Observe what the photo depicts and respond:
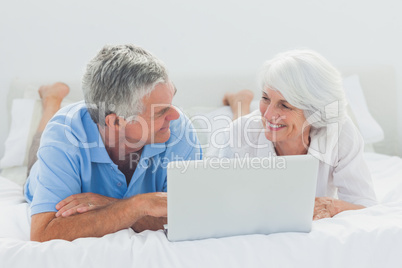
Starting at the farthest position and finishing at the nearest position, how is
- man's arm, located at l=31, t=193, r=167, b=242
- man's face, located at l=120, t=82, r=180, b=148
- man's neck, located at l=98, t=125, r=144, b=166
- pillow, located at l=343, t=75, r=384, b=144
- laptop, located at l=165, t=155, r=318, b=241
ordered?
pillow, located at l=343, t=75, r=384, b=144, man's neck, located at l=98, t=125, r=144, b=166, man's face, located at l=120, t=82, r=180, b=148, man's arm, located at l=31, t=193, r=167, b=242, laptop, located at l=165, t=155, r=318, b=241

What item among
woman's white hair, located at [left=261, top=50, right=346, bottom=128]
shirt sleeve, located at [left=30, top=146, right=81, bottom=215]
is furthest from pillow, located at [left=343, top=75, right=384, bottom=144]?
shirt sleeve, located at [left=30, top=146, right=81, bottom=215]

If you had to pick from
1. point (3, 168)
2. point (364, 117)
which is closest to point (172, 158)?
point (3, 168)

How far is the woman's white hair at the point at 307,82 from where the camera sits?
1.56m

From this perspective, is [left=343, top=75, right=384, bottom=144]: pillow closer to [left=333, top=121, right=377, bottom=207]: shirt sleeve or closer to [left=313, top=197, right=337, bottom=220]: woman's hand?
[left=333, top=121, right=377, bottom=207]: shirt sleeve

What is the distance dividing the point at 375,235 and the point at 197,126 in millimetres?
1196

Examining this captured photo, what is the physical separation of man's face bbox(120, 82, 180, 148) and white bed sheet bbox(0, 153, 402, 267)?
1.05 feet

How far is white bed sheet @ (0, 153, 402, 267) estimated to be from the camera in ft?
3.92

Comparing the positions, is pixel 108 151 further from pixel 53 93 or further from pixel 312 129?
pixel 53 93

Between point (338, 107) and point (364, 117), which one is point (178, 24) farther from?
point (338, 107)

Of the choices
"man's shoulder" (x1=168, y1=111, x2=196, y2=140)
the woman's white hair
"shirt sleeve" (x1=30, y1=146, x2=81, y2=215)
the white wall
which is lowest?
"shirt sleeve" (x1=30, y1=146, x2=81, y2=215)

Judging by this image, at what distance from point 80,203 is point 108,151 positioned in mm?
254

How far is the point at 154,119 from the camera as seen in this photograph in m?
1.47

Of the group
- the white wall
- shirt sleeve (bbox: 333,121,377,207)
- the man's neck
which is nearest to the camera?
the man's neck

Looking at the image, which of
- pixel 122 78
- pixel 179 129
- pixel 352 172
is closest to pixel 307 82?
pixel 352 172
